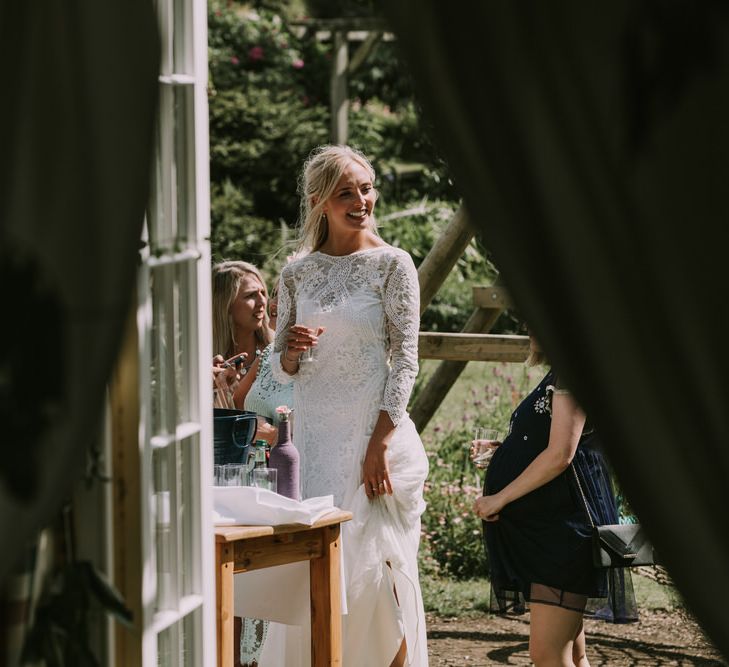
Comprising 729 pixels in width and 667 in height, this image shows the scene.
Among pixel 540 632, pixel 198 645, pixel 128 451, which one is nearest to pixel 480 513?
pixel 540 632

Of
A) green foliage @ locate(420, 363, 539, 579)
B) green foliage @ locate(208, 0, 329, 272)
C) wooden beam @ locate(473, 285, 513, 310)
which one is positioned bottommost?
green foliage @ locate(420, 363, 539, 579)

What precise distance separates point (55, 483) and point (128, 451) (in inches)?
22.2

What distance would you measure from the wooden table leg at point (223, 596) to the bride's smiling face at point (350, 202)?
1.48 m

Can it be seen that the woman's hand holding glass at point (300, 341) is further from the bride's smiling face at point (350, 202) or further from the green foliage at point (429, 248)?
the green foliage at point (429, 248)

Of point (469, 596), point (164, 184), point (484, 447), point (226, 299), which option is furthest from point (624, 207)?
point (469, 596)

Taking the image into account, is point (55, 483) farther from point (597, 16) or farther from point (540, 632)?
point (540, 632)

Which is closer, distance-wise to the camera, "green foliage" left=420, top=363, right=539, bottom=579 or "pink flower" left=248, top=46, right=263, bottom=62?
"green foliage" left=420, top=363, right=539, bottom=579

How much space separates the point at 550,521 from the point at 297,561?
0.74 metres

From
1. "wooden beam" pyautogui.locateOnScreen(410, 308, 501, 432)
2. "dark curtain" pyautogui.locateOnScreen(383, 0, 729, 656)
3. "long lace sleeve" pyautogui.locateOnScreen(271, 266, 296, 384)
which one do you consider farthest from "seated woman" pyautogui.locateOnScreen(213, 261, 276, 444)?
"dark curtain" pyautogui.locateOnScreen(383, 0, 729, 656)

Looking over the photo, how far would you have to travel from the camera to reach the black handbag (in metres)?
3.33

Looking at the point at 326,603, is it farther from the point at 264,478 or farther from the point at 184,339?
the point at 184,339

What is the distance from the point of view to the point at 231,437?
345 cm

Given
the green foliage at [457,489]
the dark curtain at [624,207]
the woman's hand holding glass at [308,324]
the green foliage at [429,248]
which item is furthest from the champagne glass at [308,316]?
the green foliage at [429,248]

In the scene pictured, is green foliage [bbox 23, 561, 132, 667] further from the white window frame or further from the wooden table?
the wooden table
